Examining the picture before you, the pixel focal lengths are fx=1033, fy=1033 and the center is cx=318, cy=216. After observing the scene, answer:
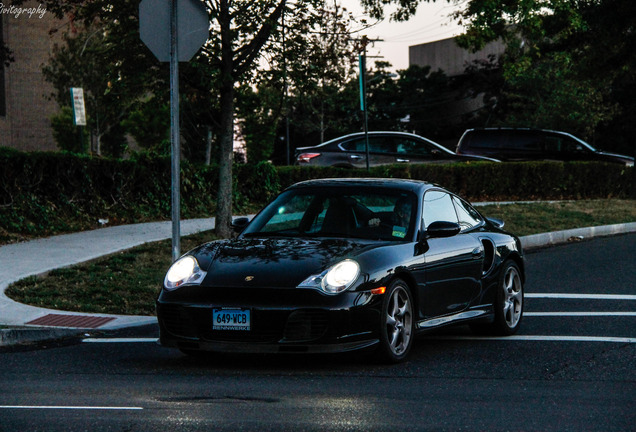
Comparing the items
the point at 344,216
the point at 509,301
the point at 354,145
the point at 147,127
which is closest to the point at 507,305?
the point at 509,301

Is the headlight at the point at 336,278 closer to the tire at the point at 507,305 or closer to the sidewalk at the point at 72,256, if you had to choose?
the tire at the point at 507,305

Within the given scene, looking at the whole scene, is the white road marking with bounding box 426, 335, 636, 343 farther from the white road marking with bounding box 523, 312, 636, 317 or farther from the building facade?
the building facade

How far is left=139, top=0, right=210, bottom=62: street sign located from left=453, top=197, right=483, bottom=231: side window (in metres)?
2.83

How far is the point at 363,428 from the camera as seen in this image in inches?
215

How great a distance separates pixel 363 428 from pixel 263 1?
10.6 meters

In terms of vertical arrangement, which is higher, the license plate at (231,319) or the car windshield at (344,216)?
the car windshield at (344,216)

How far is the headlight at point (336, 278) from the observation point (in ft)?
23.7

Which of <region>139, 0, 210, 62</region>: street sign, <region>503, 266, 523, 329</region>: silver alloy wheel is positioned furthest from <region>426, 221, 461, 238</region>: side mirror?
<region>139, 0, 210, 62</region>: street sign

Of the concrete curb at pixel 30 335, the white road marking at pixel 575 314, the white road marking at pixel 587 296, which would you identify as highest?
the concrete curb at pixel 30 335

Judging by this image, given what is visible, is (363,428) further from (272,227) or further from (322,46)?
(322,46)

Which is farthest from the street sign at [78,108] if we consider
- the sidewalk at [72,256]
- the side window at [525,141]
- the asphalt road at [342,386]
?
the side window at [525,141]

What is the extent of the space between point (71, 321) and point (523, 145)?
24.3 meters

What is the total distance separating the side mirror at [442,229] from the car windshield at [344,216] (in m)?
0.15

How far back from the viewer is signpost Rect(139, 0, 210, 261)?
9664 mm
